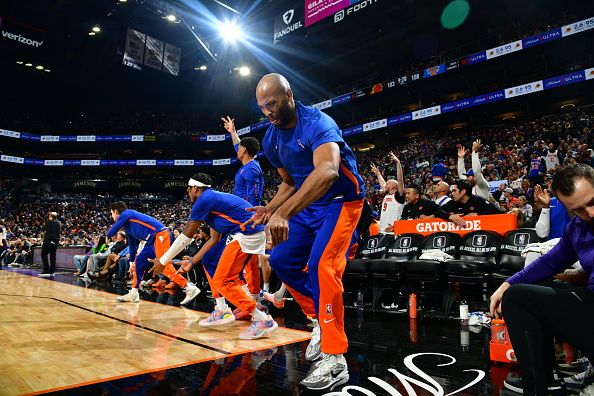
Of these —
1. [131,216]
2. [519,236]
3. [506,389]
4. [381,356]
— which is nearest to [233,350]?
[381,356]

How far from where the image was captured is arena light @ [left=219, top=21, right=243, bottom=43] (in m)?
21.2

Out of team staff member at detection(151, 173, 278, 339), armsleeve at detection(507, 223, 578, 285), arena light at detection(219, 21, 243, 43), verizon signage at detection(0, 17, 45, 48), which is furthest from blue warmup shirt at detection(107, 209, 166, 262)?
arena light at detection(219, 21, 243, 43)

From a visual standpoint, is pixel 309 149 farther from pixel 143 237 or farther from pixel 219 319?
pixel 143 237

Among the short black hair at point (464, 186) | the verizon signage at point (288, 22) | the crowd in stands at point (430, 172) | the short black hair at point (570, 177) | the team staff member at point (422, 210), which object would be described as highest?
the verizon signage at point (288, 22)

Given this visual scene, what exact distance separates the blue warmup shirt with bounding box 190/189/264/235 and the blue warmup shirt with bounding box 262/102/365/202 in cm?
153

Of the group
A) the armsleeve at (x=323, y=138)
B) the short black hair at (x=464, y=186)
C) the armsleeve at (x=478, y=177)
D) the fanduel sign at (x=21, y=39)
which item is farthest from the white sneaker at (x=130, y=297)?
the fanduel sign at (x=21, y=39)

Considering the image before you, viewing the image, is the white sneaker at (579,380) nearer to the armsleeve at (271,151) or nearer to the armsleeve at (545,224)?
the armsleeve at (545,224)

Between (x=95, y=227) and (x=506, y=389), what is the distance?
2741 centimetres

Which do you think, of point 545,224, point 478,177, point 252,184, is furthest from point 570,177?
point 478,177

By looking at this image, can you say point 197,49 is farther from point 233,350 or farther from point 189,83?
point 233,350

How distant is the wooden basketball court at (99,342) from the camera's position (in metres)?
2.41

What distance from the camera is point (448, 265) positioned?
4.30m

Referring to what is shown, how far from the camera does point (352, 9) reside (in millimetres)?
15945

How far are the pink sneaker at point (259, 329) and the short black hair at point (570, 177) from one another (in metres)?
2.58
